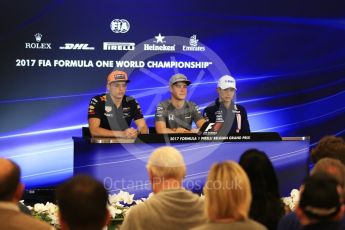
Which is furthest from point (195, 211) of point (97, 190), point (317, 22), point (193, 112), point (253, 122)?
point (317, 22)

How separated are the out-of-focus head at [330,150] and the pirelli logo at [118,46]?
175 inches

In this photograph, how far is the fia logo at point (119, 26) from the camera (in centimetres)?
794

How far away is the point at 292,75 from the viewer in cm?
857

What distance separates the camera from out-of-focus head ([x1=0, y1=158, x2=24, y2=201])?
2738 millimetres

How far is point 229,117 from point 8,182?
431 centimetres

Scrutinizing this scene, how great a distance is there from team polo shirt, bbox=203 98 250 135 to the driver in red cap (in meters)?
0.83

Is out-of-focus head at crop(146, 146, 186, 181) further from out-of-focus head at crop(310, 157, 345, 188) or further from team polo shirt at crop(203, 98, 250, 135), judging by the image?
team polo shirt at crop(203, 98, 250, 135)

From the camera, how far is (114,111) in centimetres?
671

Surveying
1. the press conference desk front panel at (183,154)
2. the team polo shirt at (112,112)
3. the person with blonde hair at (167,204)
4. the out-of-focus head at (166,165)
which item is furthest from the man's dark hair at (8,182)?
the team polo shirt at (112,112)

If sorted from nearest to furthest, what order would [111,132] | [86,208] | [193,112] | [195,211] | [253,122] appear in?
[86,208] < [195,211] < [111,132] < [193,112] < [253,122]

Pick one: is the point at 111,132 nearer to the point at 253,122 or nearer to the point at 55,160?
the point at 55,160

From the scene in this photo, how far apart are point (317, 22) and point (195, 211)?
242 inches

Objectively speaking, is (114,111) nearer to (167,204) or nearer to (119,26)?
(119,26)

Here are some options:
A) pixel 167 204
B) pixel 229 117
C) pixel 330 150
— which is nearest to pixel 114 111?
pixel 229 117
